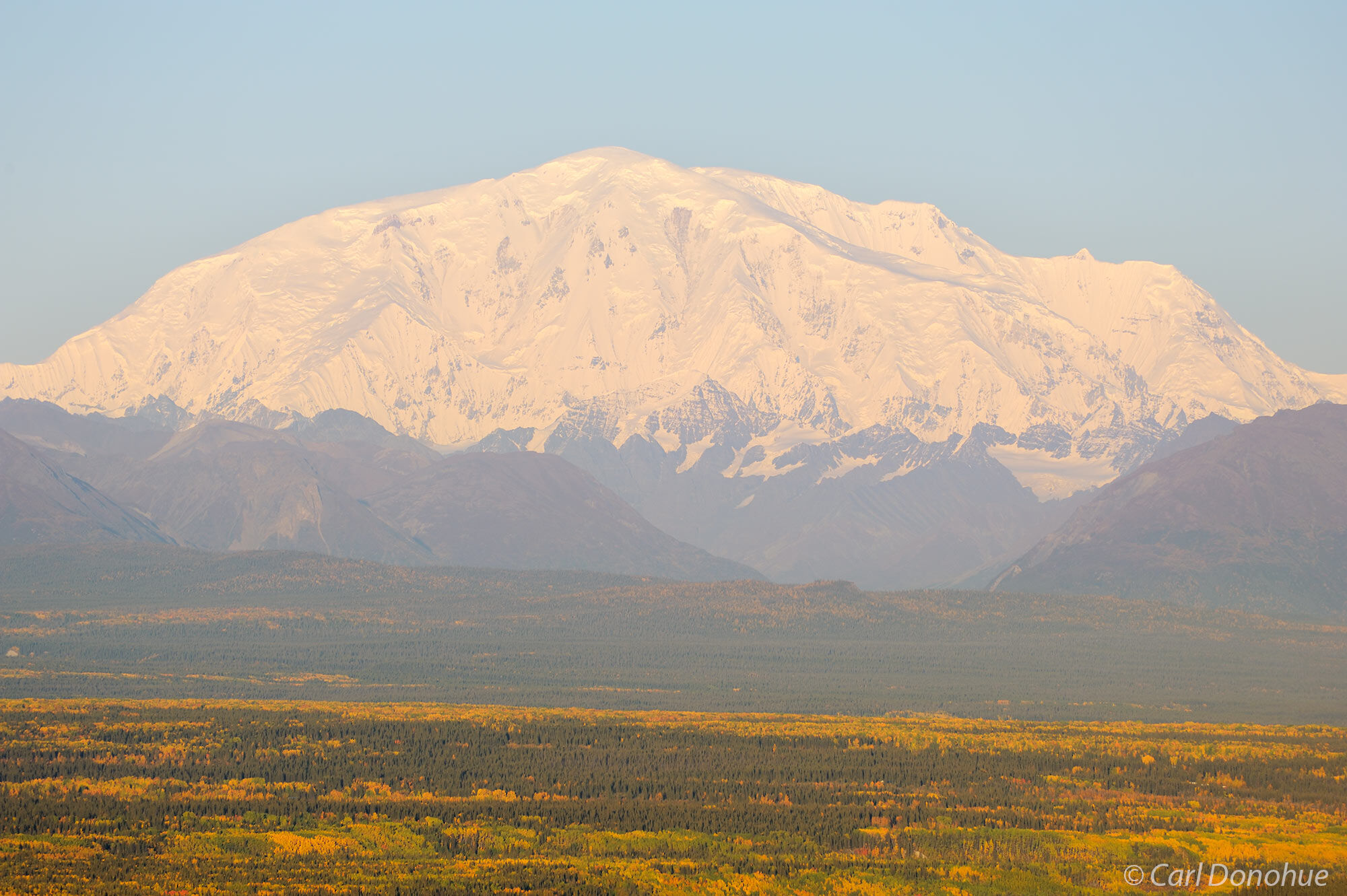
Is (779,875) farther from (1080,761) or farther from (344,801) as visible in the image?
(1080,761)

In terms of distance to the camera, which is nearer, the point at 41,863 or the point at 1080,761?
the point at 41,863

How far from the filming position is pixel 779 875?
334 ft

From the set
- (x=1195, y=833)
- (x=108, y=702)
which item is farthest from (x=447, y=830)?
(x=108, y=702)

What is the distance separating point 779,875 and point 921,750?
62.2 metres

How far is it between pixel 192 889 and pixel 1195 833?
65443mm

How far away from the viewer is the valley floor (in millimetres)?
101250

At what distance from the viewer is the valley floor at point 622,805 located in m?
101

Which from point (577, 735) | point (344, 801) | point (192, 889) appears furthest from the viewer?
point (577, 735)

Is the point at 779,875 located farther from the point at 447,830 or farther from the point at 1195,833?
the point at 1195,833

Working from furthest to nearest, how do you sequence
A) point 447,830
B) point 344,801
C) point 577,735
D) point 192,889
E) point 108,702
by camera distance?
point 108,702 < point 577,735 < point 344,801 < point 447,830 < point 192,889

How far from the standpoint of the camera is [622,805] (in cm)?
12531

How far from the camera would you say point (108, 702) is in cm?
19712

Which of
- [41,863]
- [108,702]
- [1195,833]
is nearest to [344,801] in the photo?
[41,863]

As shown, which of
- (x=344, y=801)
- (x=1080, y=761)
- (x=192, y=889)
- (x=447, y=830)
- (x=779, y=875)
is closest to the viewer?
(x=192, y=889)
